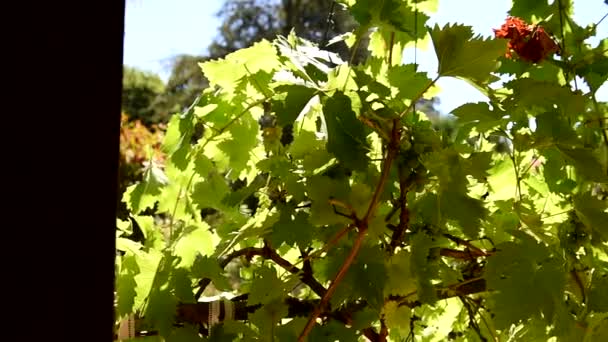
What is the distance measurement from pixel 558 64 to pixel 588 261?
211 mm

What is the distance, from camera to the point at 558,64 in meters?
0.86

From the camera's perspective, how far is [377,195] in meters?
0.66

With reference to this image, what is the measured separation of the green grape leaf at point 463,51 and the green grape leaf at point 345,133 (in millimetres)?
84

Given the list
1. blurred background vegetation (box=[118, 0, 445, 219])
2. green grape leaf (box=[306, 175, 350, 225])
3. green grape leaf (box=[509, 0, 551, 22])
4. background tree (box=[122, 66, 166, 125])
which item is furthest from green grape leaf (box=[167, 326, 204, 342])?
background tree (box=[122, 66, 166, 125])

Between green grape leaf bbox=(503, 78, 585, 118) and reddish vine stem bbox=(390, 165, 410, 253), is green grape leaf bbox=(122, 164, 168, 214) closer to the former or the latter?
reddish vine stem bbox=(390, 165, 410, 253)

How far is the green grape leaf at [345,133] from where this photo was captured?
24.4 inches

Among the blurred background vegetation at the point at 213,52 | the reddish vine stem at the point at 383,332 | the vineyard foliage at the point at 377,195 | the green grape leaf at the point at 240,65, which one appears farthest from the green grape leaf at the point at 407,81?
the blurred background vegetation at the point at 213,52

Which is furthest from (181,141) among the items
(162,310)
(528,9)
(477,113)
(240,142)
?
(528,9)

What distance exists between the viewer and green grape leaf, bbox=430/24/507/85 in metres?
0.64

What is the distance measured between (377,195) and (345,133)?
6 centimetres

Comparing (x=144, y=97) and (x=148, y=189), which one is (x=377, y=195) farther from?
(x=144, y=97)

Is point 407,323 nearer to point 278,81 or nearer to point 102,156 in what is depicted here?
point 278,81

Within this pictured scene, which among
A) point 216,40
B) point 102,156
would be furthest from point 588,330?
point 216,40

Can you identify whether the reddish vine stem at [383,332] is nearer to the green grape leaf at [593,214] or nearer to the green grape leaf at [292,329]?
the green grape leaf at [292,329]
